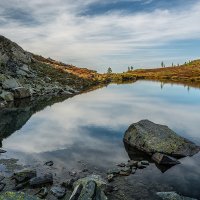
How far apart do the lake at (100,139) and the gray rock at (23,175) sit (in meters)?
2.48

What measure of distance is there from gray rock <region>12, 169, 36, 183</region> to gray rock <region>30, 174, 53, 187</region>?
2.10 ft

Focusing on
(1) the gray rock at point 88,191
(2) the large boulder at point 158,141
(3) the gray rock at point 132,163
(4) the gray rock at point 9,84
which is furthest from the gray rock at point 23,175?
(4) the gray rock at point 9,84

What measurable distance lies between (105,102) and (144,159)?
124ft

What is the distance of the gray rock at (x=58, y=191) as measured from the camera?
1836cm

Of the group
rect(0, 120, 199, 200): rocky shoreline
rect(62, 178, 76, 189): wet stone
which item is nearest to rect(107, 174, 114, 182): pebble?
rect(0, 120, 199, 200): rocky shoreline

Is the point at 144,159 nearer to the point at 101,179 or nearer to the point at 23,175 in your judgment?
the point at 101,179

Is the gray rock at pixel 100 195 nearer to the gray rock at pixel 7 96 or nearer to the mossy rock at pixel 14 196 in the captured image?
the mossy rock at pixel 14 196

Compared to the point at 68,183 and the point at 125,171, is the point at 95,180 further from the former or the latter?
the point at 125,171

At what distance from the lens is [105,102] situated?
63438mm

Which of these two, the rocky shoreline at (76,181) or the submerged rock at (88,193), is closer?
the submerged rock at (88,193)

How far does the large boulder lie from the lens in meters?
26.3

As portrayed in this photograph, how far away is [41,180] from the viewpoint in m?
20.1

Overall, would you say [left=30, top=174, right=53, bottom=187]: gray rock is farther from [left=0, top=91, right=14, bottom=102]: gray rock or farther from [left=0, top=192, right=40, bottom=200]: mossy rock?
[left=0, top=91, right=14, bottom=102]: gray rock

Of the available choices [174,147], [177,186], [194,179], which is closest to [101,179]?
[177,186]
